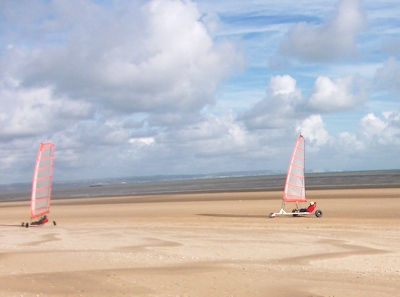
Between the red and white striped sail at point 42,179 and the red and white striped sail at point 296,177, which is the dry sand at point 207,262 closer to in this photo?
the red and white striped sail at point 42,179

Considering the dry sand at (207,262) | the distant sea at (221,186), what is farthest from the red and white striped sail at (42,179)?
the distant sea at (221,186)

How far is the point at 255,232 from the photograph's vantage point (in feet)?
48.1

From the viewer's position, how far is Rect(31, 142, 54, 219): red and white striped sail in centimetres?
1982

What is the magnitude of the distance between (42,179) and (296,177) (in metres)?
12.1

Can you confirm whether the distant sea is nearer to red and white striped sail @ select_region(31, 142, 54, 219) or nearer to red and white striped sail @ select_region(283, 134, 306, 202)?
red and white striped sail @ select_region(283, 134, 306, 202)

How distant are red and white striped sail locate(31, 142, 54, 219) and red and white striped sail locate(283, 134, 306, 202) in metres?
11.2

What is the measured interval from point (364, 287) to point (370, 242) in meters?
4.94

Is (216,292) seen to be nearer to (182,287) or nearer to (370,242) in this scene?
(182,287)

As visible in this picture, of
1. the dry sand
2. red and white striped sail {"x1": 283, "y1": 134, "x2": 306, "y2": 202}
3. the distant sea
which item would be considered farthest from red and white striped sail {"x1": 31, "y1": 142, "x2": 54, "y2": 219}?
the distant sea

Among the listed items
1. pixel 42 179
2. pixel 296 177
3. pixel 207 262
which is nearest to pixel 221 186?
pixel 296 177

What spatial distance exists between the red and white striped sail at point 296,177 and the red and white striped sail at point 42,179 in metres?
11.2

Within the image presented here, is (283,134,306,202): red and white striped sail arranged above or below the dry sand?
above

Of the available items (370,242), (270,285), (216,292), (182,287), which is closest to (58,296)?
(182,287)

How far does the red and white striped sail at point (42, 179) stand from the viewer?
19822 millimetres
